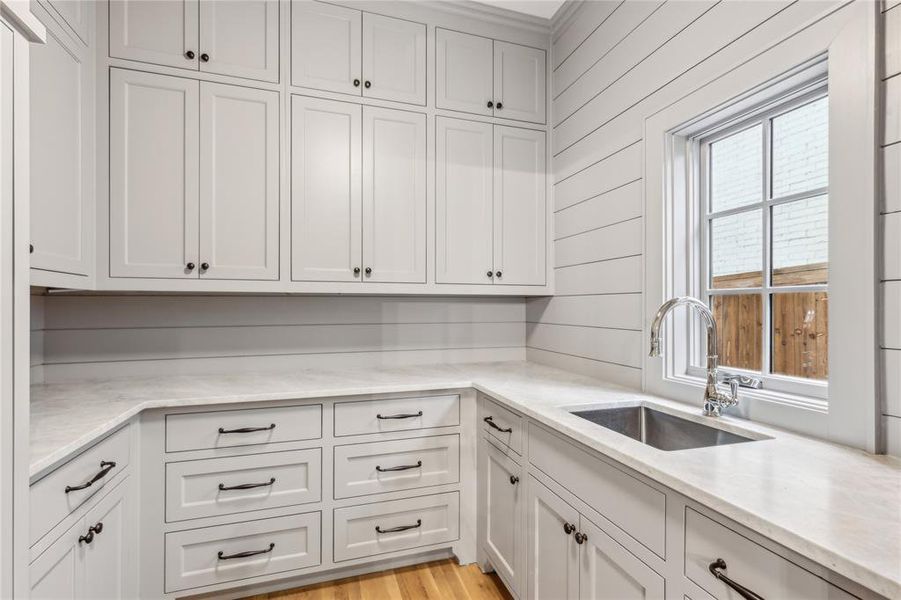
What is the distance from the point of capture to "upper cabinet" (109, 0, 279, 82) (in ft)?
6.30

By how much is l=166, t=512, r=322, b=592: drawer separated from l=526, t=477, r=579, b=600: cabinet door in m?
0.88

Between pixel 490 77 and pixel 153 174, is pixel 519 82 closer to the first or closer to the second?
pixel 490 77

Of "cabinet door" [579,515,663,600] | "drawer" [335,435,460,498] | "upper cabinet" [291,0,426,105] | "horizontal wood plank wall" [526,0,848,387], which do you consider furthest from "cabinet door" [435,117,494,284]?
"cabinet door" [579,515,663,600]

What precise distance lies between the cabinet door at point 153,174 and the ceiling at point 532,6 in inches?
59.5

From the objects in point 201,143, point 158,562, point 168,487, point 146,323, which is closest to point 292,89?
point 201,143

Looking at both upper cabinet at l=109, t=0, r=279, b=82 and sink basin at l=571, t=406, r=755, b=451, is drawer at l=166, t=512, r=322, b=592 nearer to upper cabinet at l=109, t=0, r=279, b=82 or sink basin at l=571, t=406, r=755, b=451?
sink basin at l=571, t=406, r=755, b=451

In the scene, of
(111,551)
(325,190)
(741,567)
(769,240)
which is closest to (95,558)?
Answer: (111,551)

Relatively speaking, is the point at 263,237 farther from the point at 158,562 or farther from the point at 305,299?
the point at 158,562

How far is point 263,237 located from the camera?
210cm

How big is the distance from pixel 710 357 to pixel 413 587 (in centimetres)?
150

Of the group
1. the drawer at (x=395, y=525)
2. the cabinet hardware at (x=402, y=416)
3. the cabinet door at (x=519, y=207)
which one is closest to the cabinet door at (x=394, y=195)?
the cabinet door at (x=519, y=207)

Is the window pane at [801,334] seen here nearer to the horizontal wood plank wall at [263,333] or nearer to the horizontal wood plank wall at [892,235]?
the horizontal wood plank wall at [892,235]

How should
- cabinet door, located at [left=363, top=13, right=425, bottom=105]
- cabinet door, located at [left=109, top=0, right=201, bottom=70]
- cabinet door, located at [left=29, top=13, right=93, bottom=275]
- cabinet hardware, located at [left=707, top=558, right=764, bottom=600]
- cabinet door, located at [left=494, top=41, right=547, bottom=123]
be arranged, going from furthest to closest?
cabinet door, located at [left=494, top=41, right=547, bottom=123] < cabinet door, located at [left=363, top=13, right=425, bottom=105] < cabinet door, located at [left=109, top=0, right=201, bottom=70] < cabinet door, located at [left=29, top=13, right=93, bottom=275] < cabinet hardware, located at [left=707, top=558, right=764, bottom=600]

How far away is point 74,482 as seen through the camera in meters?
1.28
